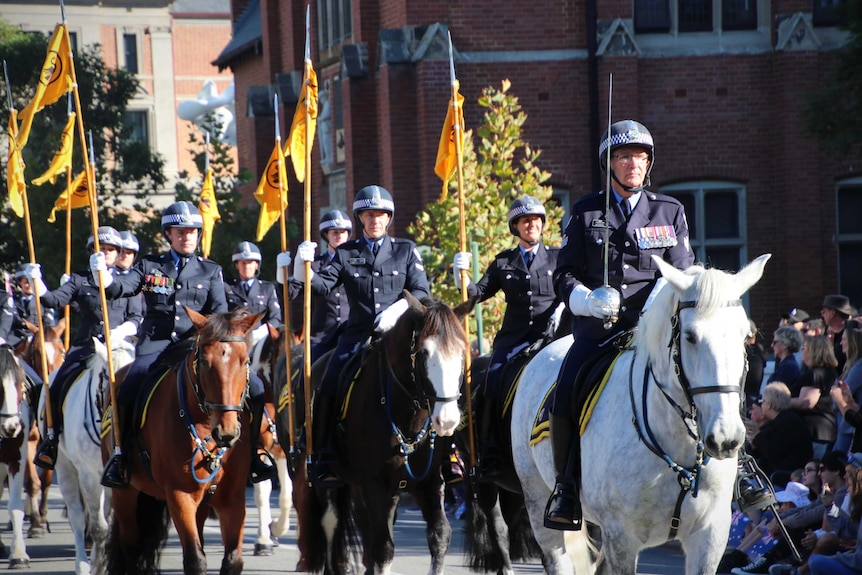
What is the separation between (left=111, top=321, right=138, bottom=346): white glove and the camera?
11.6 metres

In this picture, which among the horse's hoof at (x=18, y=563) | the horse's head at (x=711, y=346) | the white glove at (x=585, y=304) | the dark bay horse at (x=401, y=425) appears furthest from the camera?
the horse's hoof at (x=18, y=563)

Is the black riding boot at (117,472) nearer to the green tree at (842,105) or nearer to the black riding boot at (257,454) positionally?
the black riding boot at (257,454)

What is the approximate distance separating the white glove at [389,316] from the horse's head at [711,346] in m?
3.45

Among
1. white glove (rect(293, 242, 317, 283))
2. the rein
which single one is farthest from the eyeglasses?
white glove (rect(293, 242, 317, 283))

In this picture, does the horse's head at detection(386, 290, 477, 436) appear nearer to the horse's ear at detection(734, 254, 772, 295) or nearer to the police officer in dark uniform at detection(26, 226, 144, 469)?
the horse's ear at detection(734, 254, 772, 295)

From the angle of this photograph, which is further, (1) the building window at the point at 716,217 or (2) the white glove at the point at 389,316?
(1) the building window at the point at 716,217

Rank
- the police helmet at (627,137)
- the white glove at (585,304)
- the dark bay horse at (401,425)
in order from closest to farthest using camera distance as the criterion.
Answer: the white glove at (585,304)
the police helmet at (627,137)
the dark bay horse at (401,425)

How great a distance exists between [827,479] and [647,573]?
172 centimetres

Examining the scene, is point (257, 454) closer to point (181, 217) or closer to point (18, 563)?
point (181, 217)

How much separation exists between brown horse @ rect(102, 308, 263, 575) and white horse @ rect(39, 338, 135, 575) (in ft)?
3.50

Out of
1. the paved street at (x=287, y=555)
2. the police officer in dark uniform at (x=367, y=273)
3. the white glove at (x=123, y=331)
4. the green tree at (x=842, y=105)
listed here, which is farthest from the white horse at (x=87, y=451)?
the green tree at (x=842, y=105)

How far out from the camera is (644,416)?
261 inches

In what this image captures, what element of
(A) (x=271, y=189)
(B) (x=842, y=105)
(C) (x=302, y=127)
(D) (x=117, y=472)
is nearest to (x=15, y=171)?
(A) (x=271, y=189)

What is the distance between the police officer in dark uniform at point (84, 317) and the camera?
11.9m
